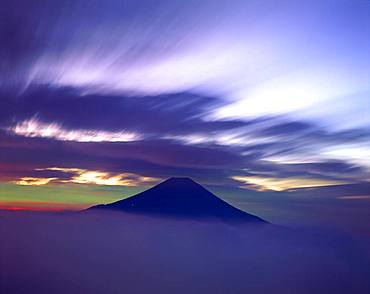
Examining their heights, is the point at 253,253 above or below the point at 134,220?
below

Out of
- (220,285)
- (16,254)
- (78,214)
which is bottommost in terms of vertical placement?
(220,285)

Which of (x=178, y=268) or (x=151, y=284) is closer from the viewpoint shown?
(x=151, y=284)

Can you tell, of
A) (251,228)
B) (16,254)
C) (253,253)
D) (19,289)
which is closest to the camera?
(19,289)

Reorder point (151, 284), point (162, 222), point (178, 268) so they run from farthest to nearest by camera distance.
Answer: point (162, 222) → point (178, 268) → point (151, 284)

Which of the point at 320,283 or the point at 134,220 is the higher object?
the point at 134,220

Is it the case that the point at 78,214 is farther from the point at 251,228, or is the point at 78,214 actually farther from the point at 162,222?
the point at 251,228

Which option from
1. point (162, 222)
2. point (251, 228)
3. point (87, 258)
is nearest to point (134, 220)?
point (162, 222)

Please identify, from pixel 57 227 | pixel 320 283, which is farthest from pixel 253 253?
pixel 57 227

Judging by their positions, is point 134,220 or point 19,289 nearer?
point 19,289

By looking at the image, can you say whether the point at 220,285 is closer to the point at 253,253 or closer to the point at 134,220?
the point at 253,253
